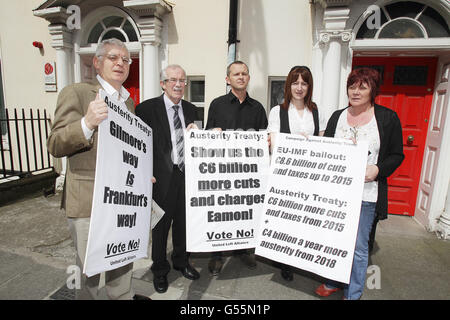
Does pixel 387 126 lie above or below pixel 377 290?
above

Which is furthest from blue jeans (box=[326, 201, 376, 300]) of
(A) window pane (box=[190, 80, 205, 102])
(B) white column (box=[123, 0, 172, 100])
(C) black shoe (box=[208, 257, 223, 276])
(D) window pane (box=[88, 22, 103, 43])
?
(D) window pane (box=[88, 22, 103, 43])

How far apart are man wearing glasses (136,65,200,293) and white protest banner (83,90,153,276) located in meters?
0.34

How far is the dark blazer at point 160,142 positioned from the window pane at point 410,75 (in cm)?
395

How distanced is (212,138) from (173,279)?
1.52 metres

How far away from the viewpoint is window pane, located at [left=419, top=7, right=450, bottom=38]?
12.3 ft

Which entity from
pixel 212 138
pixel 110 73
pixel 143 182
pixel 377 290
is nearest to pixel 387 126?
pixel 212 138

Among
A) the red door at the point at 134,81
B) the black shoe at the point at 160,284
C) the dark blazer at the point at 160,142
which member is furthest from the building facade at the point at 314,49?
the black shoe at the point at 160,284

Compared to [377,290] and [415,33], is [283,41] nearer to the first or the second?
[415,33]

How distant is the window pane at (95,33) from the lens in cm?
500

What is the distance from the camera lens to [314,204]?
2170 mm

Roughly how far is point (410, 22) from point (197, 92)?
11.1 ft

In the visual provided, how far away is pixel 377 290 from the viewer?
269 centimetres

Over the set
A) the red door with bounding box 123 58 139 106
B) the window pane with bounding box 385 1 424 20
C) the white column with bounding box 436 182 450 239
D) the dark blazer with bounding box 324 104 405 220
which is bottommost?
the white column with bounding box 436 182 450 239

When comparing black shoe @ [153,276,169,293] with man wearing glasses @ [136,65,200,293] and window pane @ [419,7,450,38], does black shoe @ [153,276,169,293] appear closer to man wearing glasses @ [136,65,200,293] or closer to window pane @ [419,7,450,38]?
man wearing glasses @ [136,65,200,293]
